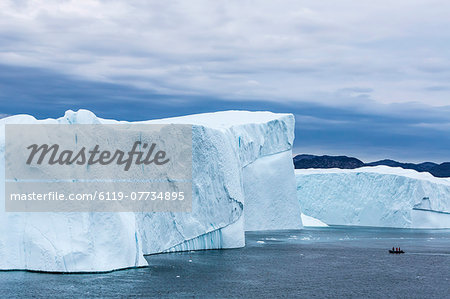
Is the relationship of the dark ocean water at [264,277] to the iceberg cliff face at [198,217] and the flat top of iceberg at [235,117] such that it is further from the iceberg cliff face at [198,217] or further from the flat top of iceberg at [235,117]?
the flat top of iceberg at [235,117]

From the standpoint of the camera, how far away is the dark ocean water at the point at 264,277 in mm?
13570

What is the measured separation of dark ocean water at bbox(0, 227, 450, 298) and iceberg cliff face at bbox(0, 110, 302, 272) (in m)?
0.53

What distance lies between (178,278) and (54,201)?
382 centimetres

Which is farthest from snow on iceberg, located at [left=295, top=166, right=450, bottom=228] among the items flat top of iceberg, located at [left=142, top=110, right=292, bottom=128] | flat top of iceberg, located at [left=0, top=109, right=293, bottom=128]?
flat top of iceberg, located at [left=142, top=110, right=292, bottom=128]

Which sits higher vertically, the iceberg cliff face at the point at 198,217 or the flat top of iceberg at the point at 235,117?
the flat top of iceberg at the point at 235,117

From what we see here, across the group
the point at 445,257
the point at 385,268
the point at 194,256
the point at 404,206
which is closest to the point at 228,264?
the point at 194,256

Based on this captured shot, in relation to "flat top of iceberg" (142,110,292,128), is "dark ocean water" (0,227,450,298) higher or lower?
lower

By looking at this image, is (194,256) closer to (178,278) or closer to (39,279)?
(178,278)

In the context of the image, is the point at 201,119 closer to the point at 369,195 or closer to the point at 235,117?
the point at 235,117

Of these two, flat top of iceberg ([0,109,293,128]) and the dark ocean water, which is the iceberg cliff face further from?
the dark ocean water

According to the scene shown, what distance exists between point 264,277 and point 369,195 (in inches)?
1163

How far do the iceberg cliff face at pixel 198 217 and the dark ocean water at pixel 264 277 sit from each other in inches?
20.7

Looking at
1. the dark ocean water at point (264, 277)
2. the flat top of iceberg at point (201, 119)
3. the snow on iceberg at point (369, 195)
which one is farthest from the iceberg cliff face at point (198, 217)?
the snow on iceberg at point (369, 195)

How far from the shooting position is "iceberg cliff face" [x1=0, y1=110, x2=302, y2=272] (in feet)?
50.1
